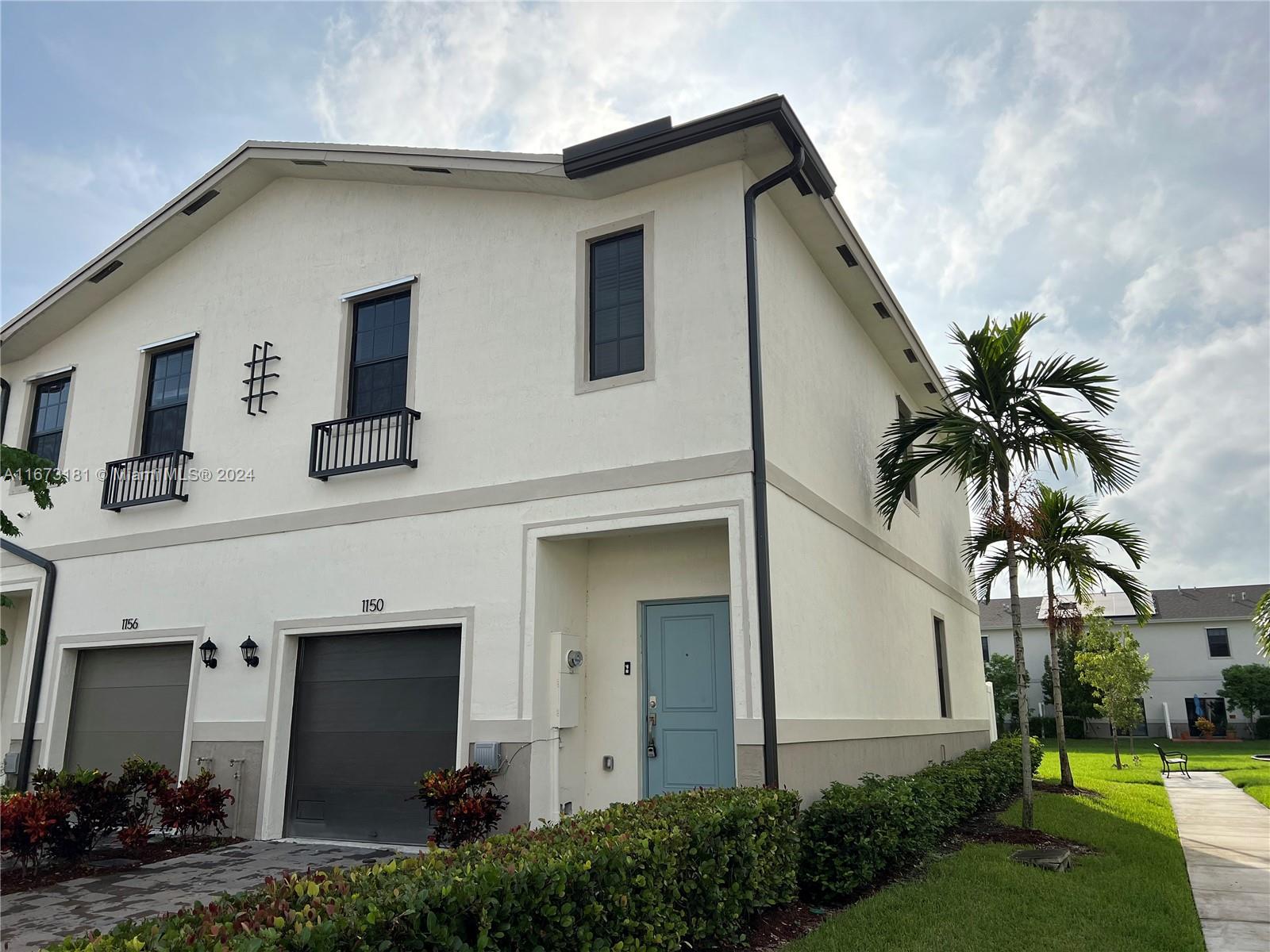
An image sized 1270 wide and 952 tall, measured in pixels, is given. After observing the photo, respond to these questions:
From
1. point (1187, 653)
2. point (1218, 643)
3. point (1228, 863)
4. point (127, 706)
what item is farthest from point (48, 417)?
point (1218, 643)

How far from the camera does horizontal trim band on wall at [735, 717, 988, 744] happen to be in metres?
7.66

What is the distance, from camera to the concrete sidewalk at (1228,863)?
23.0 feet

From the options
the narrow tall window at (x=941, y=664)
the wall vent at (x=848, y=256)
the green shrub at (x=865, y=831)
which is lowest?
the green shrub at (x=865, y=831)

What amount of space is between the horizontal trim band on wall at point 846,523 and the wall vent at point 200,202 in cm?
854

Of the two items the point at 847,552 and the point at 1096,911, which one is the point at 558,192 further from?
the point at 1096,911

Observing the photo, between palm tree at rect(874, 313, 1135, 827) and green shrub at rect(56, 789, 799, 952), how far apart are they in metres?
5.74

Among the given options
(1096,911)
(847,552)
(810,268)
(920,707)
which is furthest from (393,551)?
(920,707)

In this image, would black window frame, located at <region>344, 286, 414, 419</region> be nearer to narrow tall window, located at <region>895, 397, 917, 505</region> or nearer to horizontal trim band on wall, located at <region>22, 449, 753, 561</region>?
horizontal trim band on wall, located at <region>22, 449, 753, 561</region>

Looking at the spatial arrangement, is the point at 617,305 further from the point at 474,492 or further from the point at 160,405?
the point at 160,405

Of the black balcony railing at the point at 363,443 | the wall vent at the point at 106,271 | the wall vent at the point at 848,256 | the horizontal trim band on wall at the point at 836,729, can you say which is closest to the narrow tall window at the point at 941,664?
the horizontal trim band on wall at the point at 836,729

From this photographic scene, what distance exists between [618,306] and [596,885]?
6.09m

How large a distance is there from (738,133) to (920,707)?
8949 millimetres

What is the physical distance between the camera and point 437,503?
9586 millimetres

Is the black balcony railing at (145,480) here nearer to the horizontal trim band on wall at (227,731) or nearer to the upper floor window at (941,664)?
the horizontal trim band on wall at (227,731)
